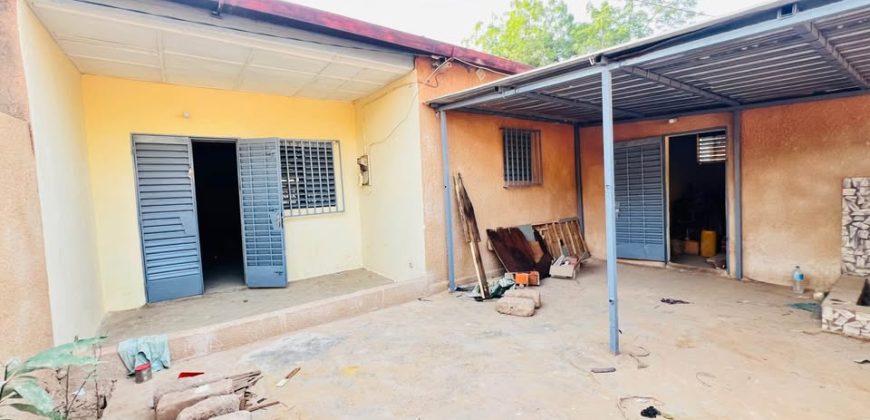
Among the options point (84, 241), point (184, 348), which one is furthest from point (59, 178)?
point (184, 348)

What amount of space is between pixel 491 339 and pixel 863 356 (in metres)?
3.01

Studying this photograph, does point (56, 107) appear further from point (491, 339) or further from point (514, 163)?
point (514, 163)

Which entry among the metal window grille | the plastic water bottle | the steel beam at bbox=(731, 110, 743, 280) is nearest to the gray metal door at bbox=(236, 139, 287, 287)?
the steel beam at bbox=(731, 110, 743, 280)

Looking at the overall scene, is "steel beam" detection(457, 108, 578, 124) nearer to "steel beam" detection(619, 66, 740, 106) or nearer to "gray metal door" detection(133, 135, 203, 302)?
"steel beam" detection(619, 66, 740, 106)

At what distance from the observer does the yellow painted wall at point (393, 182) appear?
537 centimetres

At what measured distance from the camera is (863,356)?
3.14m

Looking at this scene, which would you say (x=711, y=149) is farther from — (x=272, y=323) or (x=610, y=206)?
(x=272, y=323)

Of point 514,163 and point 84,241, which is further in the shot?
point 514,163

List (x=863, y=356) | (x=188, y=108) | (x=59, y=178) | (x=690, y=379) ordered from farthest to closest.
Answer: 1. (x=188, y=108)
2. (x=59, y=178)
3. (x=863, y=356)
4. (x=690, y=379)

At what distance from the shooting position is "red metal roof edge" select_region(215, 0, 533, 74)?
3775mm

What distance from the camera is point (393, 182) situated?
5793mm

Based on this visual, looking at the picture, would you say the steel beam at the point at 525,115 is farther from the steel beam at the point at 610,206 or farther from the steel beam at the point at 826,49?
the steel beam at the point at 826,49

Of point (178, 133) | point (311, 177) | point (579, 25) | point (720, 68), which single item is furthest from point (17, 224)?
point (579, 25)

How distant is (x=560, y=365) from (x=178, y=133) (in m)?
5.44
